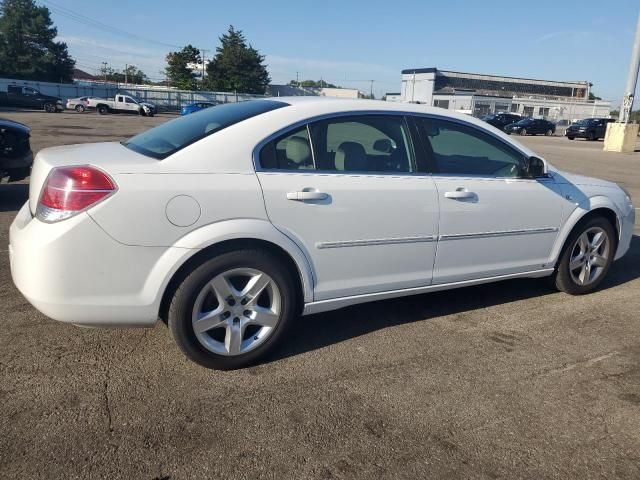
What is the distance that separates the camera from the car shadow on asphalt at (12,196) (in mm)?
6832

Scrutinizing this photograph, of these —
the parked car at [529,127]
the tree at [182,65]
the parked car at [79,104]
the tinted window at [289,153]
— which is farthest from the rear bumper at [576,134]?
the tree at [182,65]

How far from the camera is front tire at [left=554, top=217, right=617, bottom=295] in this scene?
445cm

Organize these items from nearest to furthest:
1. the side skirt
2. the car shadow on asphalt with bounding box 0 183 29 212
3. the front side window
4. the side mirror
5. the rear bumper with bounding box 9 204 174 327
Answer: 1. the rear bumper with bounding box 9 204 174 327
2. the side skirt
3. the front side window
4. the side mirror
5. the car shadow on asphalt with bounding box 0 183 29 212

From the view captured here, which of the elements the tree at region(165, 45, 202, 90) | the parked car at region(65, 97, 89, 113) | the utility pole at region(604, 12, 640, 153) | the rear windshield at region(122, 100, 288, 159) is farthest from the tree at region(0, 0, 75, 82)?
the rear windshield at region(122, 100, 288, 159)

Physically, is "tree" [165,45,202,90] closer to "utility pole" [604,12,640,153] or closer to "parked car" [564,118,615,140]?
"parked car" [564,118,615,140]

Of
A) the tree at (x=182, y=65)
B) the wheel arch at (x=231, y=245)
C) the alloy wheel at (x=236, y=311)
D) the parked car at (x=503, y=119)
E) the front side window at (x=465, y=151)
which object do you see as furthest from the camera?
the tree at (x=182, y=65)

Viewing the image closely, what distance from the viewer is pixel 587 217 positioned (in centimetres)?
446

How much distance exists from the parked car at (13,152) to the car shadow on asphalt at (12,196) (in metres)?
0.36

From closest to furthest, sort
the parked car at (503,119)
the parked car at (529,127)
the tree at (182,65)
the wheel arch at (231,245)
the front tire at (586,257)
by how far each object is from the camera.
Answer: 1. the wheel arch at (231,245)
2. the front tire at (586,257)
3. the parked car at (529,127)
4. the parked car at (503,119)
5. the tree at (182,65)

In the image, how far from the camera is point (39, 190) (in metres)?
2.82

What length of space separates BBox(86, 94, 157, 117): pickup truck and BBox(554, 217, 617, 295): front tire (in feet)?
136

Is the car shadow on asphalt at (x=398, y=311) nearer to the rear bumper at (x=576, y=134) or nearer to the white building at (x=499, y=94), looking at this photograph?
the rear bumper at (x=576, y=134)

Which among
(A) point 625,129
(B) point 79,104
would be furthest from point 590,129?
(B) point 79,104

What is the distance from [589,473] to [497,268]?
1.85m
